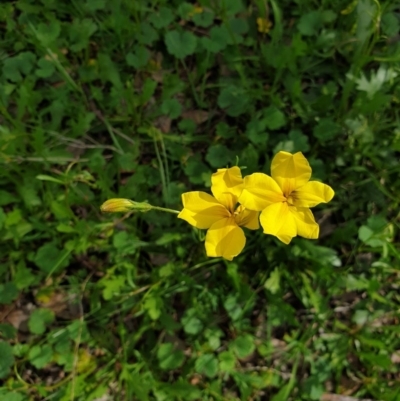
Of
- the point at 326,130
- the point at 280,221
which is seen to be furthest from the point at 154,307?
the point at 326,130

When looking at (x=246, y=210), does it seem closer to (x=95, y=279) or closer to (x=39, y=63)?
(x=95, y=279)

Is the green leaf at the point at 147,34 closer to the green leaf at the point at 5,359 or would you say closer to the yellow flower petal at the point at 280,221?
the yellow flower petal at the point at 280,221

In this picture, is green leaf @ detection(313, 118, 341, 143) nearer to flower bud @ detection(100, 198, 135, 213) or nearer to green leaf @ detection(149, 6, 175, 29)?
green leaf @ detection(149, 6, 175, 29)

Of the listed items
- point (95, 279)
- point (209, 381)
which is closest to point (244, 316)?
point (209, 381)

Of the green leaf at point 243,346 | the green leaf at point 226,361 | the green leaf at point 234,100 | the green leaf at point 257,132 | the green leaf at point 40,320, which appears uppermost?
the green leaf at point 234,100

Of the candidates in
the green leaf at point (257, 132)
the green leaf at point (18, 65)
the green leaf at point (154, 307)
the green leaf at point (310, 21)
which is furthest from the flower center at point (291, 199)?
the green leaf at point (18, 65)

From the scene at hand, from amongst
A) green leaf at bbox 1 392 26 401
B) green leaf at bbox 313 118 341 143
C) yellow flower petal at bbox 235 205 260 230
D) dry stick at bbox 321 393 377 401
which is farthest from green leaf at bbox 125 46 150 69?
dry stick at bbox 321 393 377 401
